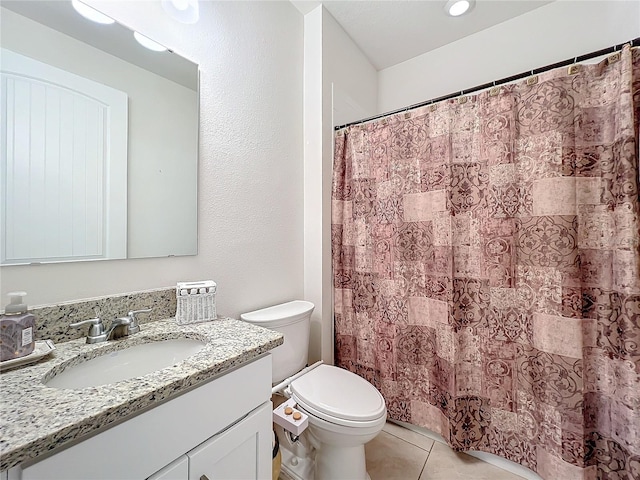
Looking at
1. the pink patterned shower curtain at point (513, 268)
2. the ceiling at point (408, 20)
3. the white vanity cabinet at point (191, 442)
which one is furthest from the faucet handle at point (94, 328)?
the ceiling at point (408, 20)

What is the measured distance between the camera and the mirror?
81 cm

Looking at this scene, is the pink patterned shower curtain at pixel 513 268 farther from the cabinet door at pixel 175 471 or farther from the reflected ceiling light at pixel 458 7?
the cabinet door at pixel 175 471

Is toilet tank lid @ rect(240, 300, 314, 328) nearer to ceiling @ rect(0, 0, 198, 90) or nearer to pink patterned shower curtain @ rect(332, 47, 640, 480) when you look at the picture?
pink patterned shower curtain @ rect(332, 47, 640, 480)

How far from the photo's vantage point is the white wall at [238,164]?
1.04m

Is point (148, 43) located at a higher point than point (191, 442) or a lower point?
higher

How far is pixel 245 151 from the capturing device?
4.71ft

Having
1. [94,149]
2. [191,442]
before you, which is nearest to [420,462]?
[191,442]

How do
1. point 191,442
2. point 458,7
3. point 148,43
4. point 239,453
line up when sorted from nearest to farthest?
point 191,442, point 239,453, point 148,43, point 458,7

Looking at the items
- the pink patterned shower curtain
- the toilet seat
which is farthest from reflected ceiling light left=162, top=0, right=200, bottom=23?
the toilet seat

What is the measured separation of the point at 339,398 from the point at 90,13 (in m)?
1.73

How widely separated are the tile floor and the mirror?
1.43 metres

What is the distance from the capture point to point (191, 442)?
0.72m

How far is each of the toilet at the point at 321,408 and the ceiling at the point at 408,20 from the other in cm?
187

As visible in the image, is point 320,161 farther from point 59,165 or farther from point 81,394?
point 81,394
